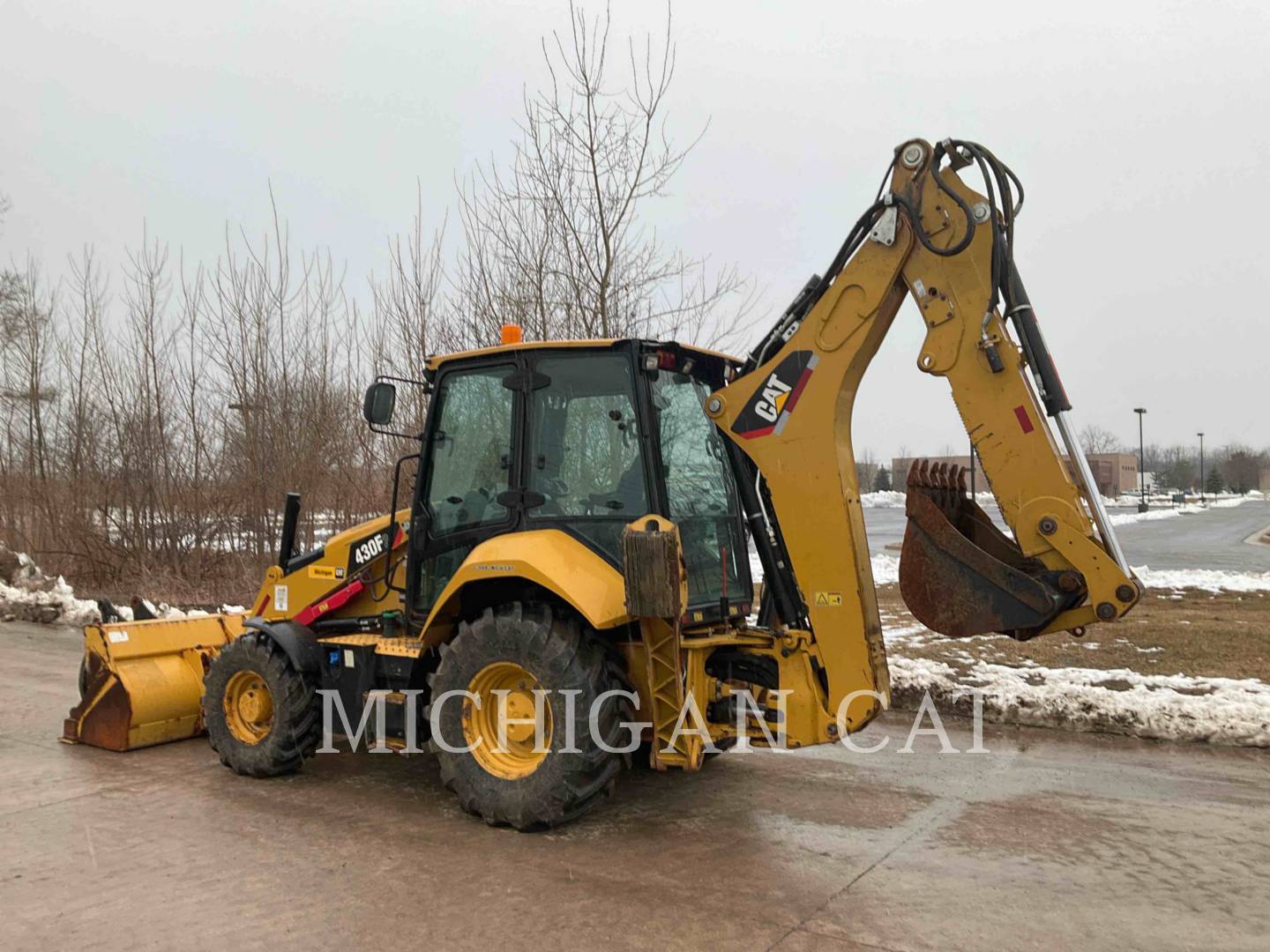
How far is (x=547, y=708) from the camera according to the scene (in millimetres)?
4840

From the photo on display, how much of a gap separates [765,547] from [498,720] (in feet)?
5.20

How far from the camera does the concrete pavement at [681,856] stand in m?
3.80

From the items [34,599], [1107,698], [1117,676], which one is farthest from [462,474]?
[34,599]

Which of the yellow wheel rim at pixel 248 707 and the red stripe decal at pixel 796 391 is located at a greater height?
the red stripe decal at pixel 796 391

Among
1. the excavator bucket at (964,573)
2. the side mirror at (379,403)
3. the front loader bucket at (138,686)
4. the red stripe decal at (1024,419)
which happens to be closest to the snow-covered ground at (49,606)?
the front loader bucket at (138,686)

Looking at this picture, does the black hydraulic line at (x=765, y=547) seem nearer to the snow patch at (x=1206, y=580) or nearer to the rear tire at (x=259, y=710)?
the rear tire at (x=259, y=710)

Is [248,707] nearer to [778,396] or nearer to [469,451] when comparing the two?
[469,451]

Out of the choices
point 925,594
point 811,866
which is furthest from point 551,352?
point 811,866

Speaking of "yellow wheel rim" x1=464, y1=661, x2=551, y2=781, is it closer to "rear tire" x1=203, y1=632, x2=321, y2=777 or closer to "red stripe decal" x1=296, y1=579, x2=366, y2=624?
"rear tire" x1=203, y1=632, x2=321, y2=777

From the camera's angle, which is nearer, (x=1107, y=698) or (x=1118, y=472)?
(x=1107, y=698)

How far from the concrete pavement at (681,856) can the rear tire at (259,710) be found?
0.16 metres

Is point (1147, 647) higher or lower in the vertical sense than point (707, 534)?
lower

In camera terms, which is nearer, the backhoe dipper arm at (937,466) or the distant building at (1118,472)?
the backhoe dipper arm at (937,466)

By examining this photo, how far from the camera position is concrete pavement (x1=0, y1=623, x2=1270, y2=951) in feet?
12.5
